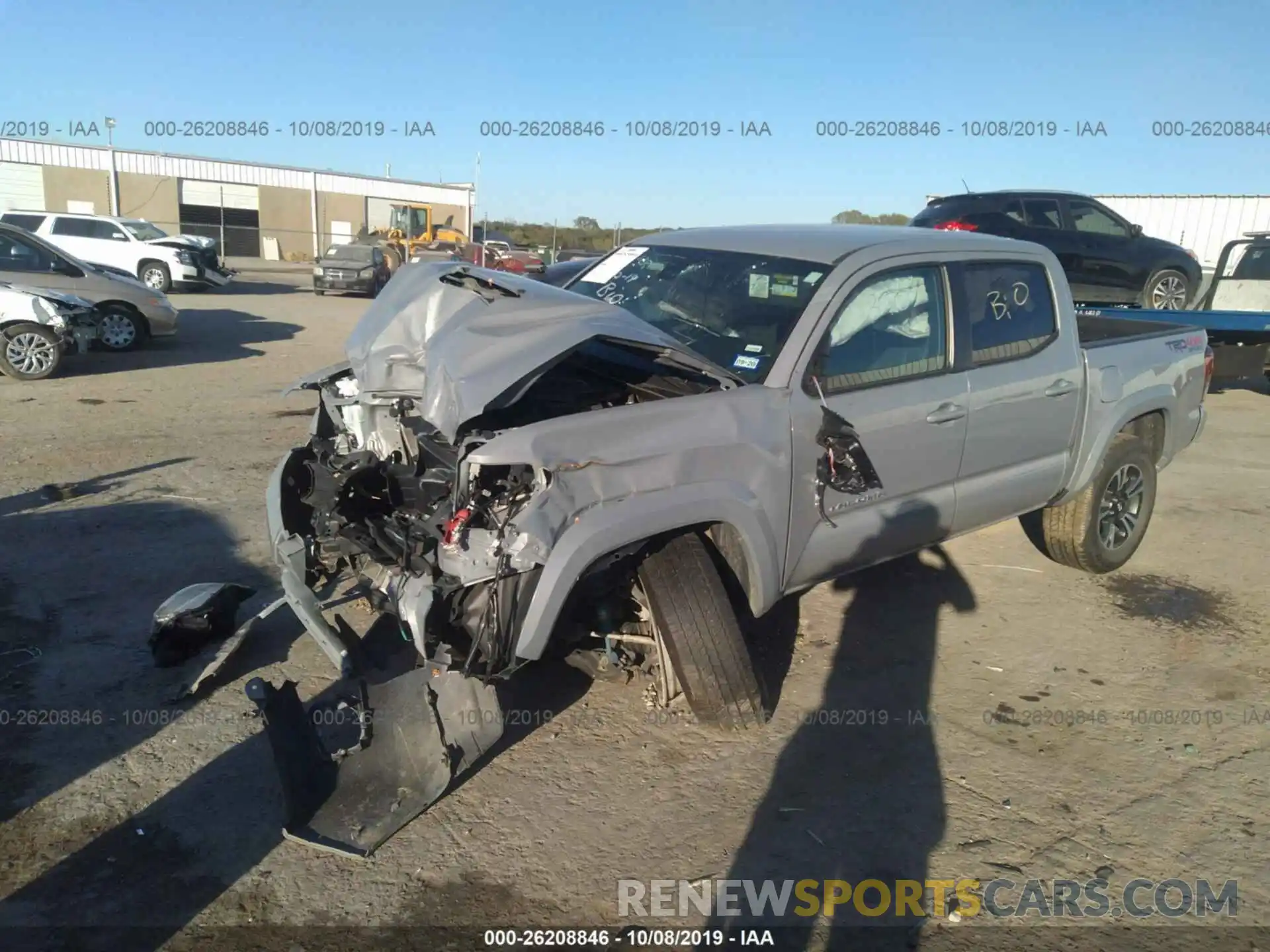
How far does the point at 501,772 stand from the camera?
336cm

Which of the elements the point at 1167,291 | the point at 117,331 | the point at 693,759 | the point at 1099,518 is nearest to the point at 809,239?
the point at 693,759

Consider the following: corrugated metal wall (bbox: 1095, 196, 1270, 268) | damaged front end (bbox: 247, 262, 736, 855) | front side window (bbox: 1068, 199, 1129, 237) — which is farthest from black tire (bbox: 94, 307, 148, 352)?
corrugated metal wall (bbox: 1095, 196, 1270, 268)

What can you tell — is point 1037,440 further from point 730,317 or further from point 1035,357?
point 730,317

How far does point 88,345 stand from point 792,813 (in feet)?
37.5

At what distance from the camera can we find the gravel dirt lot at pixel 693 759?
276cm

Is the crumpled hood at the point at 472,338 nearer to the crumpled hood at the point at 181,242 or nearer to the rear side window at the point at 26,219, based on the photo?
the rear side window at the point at 26,219

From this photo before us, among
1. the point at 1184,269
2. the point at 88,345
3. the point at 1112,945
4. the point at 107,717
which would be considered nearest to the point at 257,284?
the point at 88,345

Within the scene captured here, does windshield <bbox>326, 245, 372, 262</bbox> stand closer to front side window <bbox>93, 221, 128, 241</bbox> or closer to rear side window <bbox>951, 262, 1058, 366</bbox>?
front side window <bbox>93, 221, 128, 241</bbox>

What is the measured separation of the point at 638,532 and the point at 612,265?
7.46 feet

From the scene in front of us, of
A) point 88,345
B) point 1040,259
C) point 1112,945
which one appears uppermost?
point 1040,259

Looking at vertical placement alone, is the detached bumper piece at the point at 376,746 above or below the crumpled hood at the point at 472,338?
below

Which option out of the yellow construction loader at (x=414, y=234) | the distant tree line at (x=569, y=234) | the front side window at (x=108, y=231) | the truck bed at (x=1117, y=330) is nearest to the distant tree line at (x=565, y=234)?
the distant tree line at (x=569, y=234)

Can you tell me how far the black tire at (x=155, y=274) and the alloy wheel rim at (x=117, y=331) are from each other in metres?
8.88

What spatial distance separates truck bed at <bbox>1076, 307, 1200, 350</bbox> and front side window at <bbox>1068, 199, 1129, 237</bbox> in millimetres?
6075
